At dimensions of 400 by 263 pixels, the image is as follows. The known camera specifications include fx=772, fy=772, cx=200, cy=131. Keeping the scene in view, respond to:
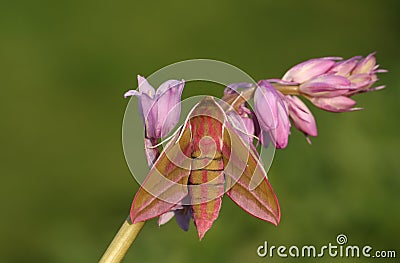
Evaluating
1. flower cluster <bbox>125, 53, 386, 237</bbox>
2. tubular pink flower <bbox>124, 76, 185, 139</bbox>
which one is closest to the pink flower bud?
flower cluster <bbox>125, 53, 386, 237</bbox>

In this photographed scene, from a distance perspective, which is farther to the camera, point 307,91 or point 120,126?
point 120,126

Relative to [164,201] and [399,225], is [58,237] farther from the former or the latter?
[164,201]

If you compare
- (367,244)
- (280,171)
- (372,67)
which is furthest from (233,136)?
(280,171)

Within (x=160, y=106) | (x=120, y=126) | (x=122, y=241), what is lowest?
(x=120, y=126)

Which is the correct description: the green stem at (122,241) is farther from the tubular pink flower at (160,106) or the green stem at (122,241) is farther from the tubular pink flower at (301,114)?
the tubular pink flower at (301,114)

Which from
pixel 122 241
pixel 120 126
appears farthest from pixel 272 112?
pixel 120 126

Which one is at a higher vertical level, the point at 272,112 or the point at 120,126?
the point at 272,112

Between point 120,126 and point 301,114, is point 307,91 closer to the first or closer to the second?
point 301,114

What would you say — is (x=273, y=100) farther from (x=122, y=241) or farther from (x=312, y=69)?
(x=122, y=241)

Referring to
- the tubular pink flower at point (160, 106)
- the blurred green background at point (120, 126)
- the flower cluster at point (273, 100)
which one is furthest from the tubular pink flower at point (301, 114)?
the blurred green background at point (120, 126)

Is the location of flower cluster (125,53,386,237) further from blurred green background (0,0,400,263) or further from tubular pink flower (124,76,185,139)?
blurred green background (0,0,400,263)
